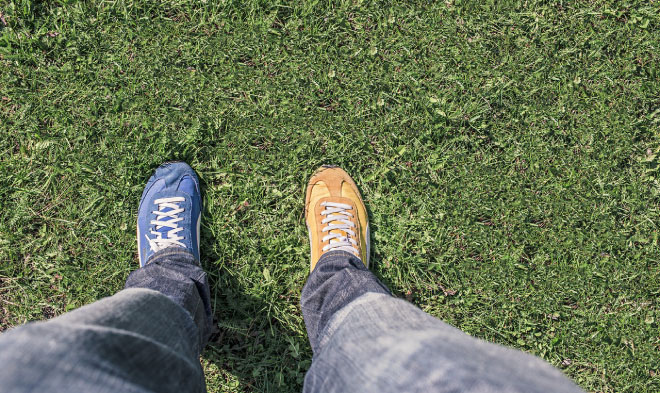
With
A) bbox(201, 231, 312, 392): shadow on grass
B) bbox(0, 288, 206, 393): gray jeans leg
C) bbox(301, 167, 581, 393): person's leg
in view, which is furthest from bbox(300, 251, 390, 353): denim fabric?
bbox(0, 288, 206, 393): gray jeans leg

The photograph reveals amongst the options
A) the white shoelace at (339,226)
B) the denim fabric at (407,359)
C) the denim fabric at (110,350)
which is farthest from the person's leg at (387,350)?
the denim fabric at (110,350)

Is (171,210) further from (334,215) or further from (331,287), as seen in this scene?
(331,287)

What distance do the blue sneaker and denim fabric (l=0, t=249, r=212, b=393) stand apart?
693 millimetres

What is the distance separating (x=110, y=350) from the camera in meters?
1.21

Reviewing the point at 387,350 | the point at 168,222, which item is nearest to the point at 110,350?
the point at 387,350

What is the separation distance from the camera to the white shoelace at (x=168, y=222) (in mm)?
2505

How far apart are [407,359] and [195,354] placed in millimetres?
1003

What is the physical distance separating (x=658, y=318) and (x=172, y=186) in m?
3.47

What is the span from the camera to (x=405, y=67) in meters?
2.71

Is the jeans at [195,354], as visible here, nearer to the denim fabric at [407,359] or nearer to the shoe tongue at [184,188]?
the denim fabric at [407,359]

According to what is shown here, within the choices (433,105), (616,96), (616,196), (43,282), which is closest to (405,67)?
(433,105)

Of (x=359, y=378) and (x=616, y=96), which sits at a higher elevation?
(x=616, y=96)

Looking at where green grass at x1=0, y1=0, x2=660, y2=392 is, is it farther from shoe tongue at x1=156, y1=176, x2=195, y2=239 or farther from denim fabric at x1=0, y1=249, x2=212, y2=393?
denim fabric at x1=0, y1=249, x2=212, y2=393

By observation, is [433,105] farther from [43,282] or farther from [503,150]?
[43,282]
